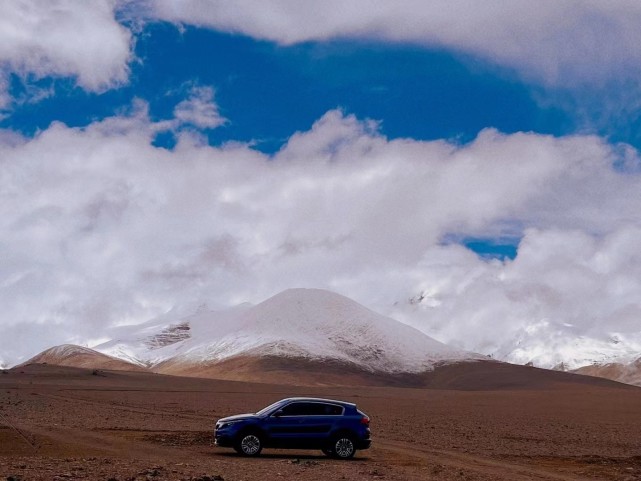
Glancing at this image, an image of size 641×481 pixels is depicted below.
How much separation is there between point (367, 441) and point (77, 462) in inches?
379

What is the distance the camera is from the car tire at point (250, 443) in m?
28.1

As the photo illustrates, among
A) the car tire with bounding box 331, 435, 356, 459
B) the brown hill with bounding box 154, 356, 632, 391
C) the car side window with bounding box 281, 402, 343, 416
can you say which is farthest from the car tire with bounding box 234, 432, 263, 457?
the brown hill with bounding box 154, 356, 632, 391

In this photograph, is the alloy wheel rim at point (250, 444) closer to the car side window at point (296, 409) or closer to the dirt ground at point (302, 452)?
the dirt ground at point (302, 452)

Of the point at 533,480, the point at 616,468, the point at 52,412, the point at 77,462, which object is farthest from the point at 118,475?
the point at 52,412

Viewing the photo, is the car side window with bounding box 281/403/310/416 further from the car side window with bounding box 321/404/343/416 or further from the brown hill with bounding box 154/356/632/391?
the brown hill with bounding box 154/356/632/391

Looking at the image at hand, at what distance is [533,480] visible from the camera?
992 inches

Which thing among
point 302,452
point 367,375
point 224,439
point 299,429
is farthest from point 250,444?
point 367,375

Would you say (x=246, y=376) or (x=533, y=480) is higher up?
(x=246, y=376)

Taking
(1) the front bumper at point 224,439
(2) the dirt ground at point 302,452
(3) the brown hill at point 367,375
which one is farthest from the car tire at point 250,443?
(3) the brown hill at point 367,375

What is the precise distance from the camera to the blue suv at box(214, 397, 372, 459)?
92.4ft

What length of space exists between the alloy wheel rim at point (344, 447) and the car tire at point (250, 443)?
2550 mm

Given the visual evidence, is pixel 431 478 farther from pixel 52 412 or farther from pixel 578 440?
pixel 52 412

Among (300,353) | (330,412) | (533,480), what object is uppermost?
(300,353)

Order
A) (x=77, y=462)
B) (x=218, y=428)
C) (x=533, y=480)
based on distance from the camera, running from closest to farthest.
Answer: (x=77, y=462) < (x=533, y=480) < (x=218, y=428)
